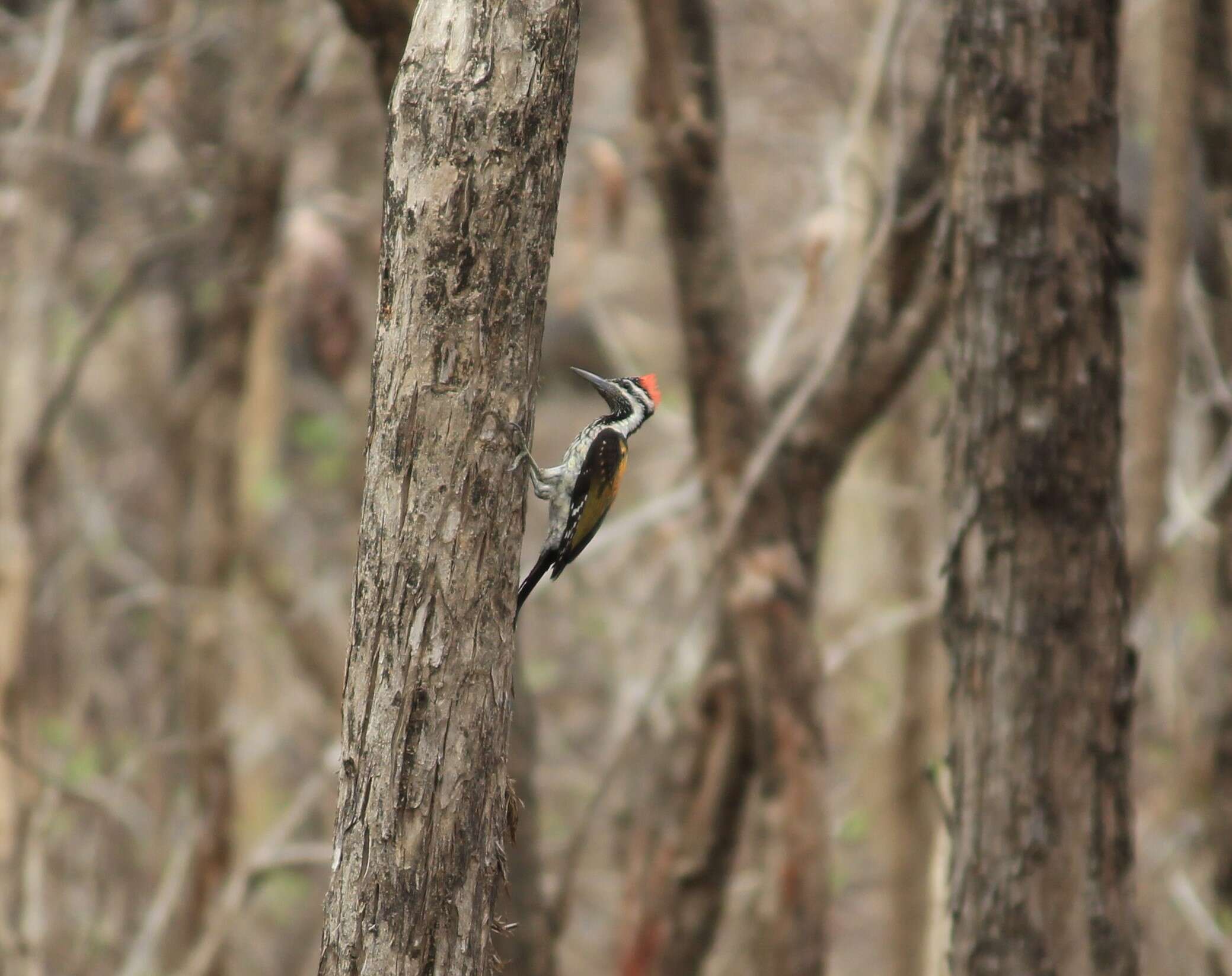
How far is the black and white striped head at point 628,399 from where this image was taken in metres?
4.00

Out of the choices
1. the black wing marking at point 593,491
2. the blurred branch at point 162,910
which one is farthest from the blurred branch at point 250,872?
the black wing marking at point 593,491

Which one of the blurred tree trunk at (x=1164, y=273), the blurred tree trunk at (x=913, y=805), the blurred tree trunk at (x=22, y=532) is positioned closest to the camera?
the blurred tree trunk at (x=1164, y=273)

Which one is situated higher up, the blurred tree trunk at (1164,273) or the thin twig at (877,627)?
the blurred tree trunk at (1164,273)

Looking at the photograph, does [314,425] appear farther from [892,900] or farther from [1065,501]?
[1065,501]

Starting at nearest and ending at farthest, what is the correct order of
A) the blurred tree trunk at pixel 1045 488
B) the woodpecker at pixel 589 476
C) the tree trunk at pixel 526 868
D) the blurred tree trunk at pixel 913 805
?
1. the blurred tree trunk at pixel 1045 488
2. the woodpecker at pixel 589 476
3. the tree trunk at pixel 526 868
4. the blurred tree trunk at pixel 913 805

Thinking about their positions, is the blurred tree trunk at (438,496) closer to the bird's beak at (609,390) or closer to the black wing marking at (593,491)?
the black wing marking at (593,491)

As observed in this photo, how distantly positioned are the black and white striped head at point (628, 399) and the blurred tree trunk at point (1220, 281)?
313 centimetres

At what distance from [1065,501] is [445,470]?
187 centimetres

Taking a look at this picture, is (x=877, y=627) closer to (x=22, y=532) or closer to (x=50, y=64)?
(x=22, y=532)

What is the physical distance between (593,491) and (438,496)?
5.61 feet

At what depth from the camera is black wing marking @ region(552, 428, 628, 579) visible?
12.2 feet

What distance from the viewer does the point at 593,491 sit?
382 cm

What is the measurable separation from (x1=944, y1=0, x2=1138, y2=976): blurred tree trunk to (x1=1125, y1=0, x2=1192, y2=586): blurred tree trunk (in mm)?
1295

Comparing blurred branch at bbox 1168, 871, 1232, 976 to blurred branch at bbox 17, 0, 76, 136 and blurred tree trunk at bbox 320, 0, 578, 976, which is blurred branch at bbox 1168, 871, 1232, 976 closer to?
blurred tree trunk at bbox 320, 0, 578, 976
